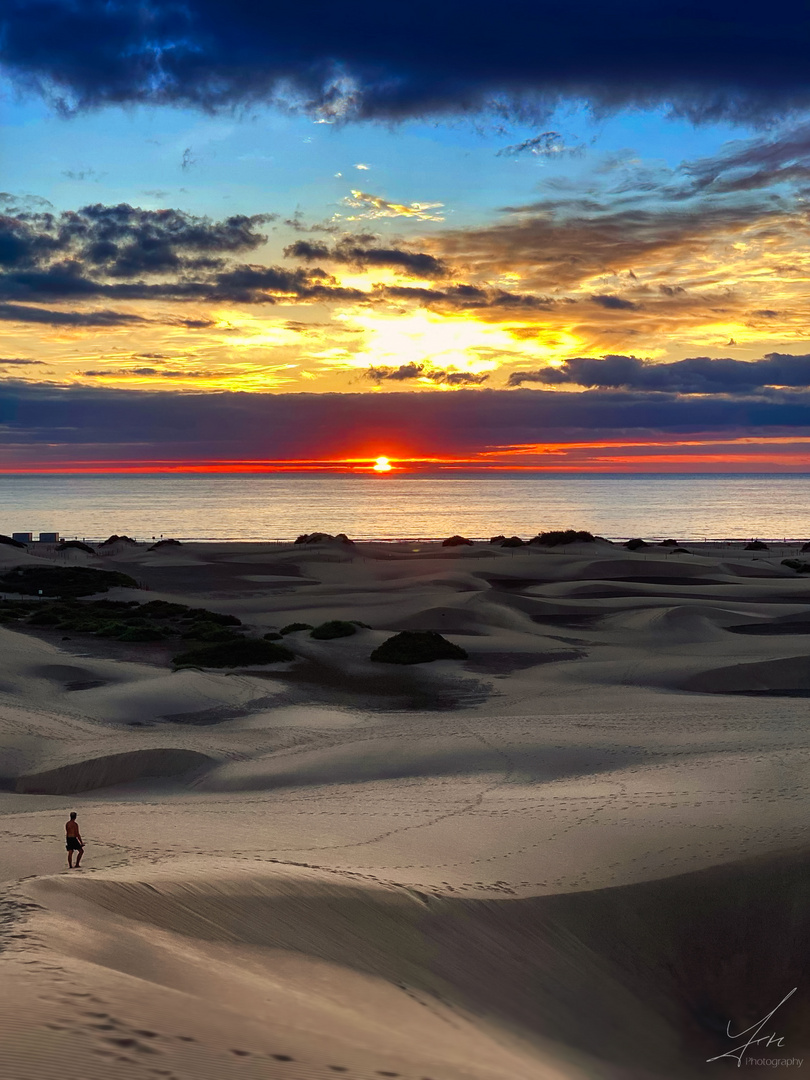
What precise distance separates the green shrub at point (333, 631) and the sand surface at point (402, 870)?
219 inches

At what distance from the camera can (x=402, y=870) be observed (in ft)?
40.4

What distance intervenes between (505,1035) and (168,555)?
229 ft

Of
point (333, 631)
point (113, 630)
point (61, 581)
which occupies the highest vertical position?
point (61, 581)

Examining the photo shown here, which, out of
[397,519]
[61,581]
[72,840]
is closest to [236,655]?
[72,840]

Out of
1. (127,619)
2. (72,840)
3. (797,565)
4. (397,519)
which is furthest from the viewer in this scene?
(397,519)

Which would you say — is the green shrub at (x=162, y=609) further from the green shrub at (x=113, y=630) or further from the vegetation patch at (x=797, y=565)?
the vegetation patch at (x=797, y=565)

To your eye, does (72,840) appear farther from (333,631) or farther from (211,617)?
(211,617)

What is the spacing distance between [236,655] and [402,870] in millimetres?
20654

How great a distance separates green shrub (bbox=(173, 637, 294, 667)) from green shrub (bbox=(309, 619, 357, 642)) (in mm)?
3068

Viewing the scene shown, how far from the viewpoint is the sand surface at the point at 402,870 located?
762 cm

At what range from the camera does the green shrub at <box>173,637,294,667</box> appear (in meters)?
31.6

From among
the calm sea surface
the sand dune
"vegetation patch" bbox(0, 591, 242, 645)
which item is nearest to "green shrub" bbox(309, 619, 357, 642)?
"vegetation patch" bbox(0, 591, 242, 645)

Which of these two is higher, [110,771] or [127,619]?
[127,619]

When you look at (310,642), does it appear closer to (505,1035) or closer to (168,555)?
(505,1035)
